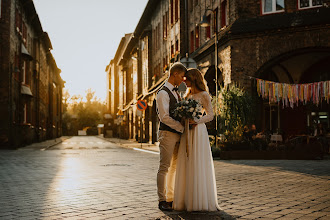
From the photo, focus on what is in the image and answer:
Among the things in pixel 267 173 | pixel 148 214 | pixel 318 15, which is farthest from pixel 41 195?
pixel 318 15

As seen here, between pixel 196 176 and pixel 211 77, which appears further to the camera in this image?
pixel 211 77

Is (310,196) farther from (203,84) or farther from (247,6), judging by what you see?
(247,6)

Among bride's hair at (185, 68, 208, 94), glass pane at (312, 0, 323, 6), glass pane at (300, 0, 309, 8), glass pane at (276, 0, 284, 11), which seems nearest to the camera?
bride's hair at (185, 68, 208, 94)

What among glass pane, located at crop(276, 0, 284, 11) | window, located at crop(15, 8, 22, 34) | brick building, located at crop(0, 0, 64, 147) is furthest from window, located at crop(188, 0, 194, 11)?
window, located at crop(15, 8, 22, 34)

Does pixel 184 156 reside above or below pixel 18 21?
below

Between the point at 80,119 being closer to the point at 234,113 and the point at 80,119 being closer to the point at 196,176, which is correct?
the point at 234,113

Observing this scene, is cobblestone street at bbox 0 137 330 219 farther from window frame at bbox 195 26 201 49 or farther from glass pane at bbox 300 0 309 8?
window frame at bbox 195 26 201 49

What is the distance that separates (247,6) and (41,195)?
15.7 m

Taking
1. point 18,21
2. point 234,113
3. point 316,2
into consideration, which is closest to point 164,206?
point 234,113

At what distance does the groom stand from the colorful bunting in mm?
13661

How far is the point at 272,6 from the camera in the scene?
20.8 meters

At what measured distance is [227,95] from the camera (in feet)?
59.1

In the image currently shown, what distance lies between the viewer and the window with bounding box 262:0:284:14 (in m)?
20.7

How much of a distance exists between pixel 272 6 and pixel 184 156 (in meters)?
16.2
